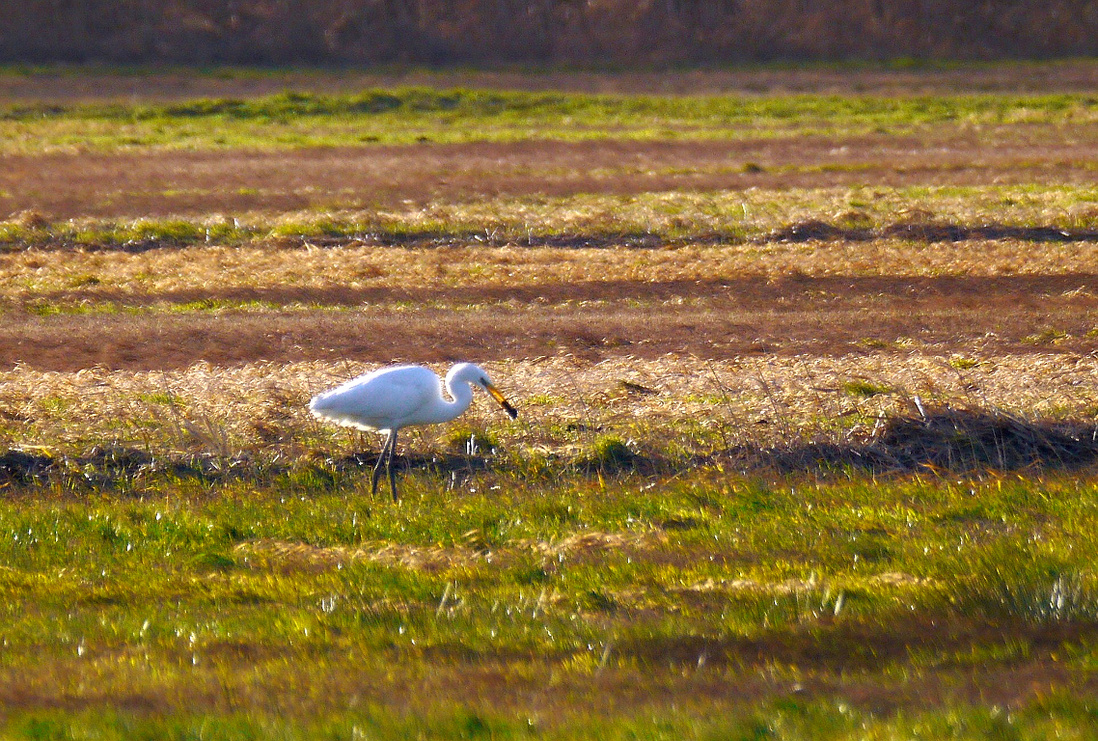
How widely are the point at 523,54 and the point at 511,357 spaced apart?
169 ft

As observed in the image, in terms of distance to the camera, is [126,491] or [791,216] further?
[791,216]

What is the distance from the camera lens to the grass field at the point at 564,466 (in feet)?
20.6

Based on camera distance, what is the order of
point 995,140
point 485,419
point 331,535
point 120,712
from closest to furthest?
1. point 120,712
2. point 331,535
3. point 485,419
4. point 995,140

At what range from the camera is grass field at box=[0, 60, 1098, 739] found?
6266mm

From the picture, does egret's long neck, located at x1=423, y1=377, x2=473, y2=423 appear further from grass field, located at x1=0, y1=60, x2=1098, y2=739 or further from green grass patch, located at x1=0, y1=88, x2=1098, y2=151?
green grass patch, located at x1=0, y1=88, x2=1098, y2=151

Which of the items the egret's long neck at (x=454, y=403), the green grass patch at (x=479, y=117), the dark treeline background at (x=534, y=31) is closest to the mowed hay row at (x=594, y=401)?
the egret's long neck at (x=454, y=403)

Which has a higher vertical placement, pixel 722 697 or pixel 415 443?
pixel 722 697

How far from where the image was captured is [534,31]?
6600 cm

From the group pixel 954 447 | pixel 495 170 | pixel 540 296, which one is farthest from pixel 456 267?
pixel 495 170

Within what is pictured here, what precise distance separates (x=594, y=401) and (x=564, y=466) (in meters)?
1.81

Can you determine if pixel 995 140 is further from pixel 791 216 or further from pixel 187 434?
pixel 187 434

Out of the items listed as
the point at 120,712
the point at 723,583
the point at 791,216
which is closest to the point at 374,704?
the point at 120,712

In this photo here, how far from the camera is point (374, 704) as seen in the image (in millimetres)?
5984

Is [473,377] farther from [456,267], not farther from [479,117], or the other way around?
[479,117]
